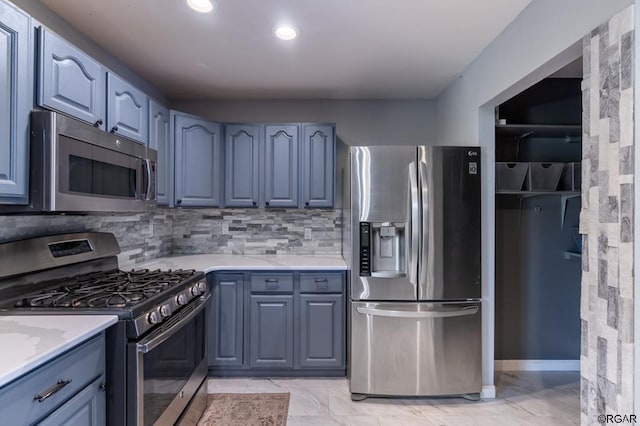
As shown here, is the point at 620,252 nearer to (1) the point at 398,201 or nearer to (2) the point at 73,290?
(1) the point at 398,201

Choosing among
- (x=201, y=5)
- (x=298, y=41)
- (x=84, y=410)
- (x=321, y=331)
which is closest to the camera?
(x=84, y=410)

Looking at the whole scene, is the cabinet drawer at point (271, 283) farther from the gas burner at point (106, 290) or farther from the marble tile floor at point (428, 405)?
the marble tile floor at point (428, 405)

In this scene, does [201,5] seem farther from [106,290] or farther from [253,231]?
[253,231]

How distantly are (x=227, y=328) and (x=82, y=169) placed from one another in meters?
1.62

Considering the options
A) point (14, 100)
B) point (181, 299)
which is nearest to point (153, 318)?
point (181, 299)

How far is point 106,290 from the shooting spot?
1714mm

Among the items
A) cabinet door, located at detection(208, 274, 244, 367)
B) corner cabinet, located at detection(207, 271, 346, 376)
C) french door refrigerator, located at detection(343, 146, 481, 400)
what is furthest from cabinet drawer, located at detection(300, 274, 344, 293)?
cabinet door, located at detection(208, 274, 244, 367)

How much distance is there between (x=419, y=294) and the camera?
2375mm

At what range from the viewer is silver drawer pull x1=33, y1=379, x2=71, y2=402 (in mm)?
1019

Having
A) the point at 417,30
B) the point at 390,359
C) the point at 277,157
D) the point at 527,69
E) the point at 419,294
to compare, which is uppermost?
the point at 417,30

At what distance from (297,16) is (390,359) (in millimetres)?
2269

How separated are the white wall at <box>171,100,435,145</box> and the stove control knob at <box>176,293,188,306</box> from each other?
6.45ft

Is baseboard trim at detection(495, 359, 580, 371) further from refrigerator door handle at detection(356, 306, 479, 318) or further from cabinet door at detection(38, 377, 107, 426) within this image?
cabinet door at detection(38, 377, 107, 426)

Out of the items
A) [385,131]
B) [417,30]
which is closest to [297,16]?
[417,30]
